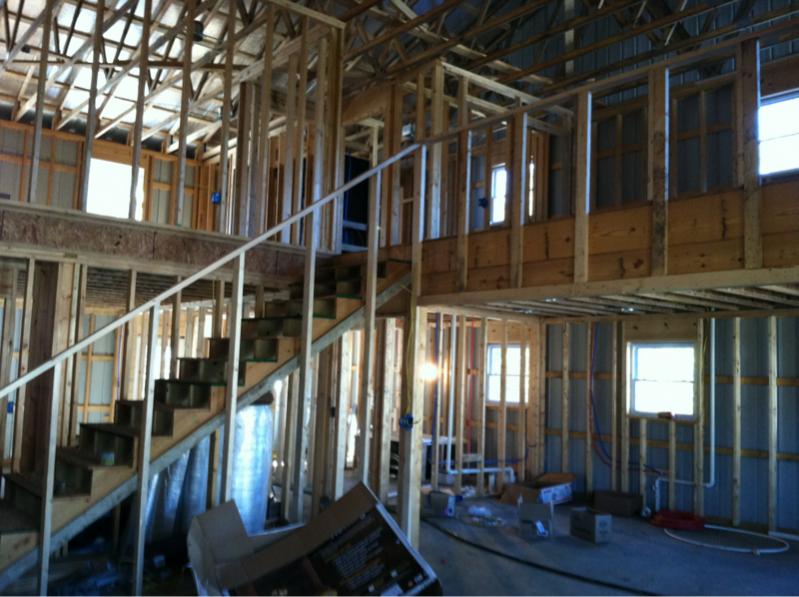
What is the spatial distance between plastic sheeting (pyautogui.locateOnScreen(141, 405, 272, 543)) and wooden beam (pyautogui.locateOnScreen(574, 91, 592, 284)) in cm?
348

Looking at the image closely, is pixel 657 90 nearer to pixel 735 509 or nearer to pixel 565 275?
pixel 565 275

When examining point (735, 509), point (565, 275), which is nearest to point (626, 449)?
point (735, 509)

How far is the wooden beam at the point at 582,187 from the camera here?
16.4 feet

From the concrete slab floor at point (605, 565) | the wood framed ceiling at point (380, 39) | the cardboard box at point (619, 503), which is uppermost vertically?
the wood framed ceiling at point (380, 39)

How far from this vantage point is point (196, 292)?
28.1ft

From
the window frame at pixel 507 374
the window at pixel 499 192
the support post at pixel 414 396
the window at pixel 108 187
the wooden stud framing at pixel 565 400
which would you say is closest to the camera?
the support post at pixel 414 396

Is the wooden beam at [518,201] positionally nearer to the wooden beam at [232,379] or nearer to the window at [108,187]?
the wooden beam at [232,379]

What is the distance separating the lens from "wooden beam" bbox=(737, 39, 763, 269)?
409 cm

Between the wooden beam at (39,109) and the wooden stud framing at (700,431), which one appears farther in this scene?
the wooden stud framing at (700,431)

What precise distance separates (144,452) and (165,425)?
1.28ft

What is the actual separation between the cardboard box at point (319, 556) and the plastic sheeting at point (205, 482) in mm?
1612

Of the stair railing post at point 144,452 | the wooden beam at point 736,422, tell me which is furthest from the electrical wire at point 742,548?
the stair railing post at point 144,452

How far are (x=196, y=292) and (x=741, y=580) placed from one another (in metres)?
6.69

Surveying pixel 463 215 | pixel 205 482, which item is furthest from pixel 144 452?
pixel 463 215
